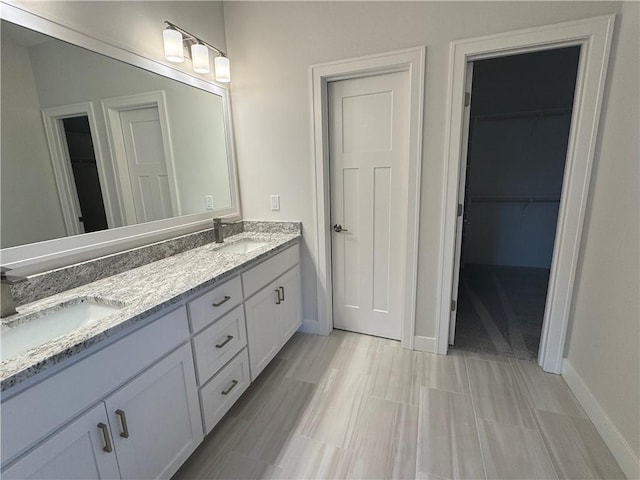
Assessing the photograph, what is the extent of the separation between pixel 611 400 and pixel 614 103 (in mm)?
1513

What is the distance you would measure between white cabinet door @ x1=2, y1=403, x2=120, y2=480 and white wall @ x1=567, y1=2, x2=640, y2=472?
2.11 m

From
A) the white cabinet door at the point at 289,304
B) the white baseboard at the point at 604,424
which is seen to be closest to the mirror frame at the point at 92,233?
the white cabinet door at the point at 289,304

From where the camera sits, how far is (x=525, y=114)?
11.8ft

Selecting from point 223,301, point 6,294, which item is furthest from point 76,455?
point 223,301

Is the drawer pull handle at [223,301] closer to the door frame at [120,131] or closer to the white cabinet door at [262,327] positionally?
the white cabinet door at [262,327]

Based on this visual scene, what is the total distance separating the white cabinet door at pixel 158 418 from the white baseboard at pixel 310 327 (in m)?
1.26

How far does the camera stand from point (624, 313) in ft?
4.70

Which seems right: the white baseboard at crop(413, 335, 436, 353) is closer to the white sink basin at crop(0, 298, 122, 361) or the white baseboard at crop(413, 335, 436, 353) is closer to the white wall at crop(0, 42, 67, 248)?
the white sink basin at crop(0, 298, 122, 361)

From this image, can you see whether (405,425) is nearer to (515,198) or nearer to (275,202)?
(275,202)

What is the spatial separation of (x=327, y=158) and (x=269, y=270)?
0.95 m

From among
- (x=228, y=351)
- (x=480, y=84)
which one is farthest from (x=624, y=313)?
(x=480, y=84)

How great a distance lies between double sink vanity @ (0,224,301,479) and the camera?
0.82 metres

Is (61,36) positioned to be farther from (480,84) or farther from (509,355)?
(480,84)

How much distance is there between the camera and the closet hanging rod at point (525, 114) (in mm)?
3461
